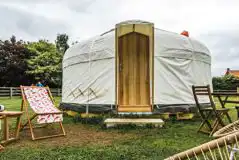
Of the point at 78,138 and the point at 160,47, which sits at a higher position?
the point at 160,47

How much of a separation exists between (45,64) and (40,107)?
16.3 m

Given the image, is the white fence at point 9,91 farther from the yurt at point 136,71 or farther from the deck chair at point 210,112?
the deck chair at point 210,112

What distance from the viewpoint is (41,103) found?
172 inches

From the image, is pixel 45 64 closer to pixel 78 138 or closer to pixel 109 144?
pixel 78 138

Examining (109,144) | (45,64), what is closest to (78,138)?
(109,144)

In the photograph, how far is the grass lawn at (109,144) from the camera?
2.84 meters

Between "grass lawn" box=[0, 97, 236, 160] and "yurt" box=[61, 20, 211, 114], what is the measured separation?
1075 millimetres

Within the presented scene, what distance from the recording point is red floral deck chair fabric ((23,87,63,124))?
13.1 feet

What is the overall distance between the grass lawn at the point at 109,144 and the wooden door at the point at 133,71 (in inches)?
60.7

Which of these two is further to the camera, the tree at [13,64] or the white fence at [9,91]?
the tree at [13,64]

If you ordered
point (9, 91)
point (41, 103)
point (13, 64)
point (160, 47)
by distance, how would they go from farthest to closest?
point (13, 64) < point (9, 91) < point (160, 47) < point (41, 103)

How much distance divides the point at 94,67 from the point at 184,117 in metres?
2.53

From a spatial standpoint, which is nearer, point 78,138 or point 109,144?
point 109,144

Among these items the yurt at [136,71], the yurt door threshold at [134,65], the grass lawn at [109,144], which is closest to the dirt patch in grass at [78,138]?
the grass lawn at [109,144]
